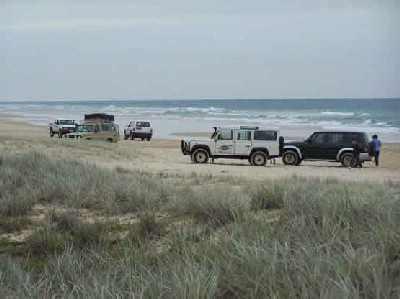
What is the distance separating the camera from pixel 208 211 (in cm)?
769

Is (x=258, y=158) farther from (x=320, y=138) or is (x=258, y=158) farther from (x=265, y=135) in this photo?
(x=320, y=138)

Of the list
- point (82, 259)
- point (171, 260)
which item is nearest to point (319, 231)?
point (171, 260)

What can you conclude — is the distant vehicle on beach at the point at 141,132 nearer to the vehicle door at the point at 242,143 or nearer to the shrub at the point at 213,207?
the vehicle door at the point at 242,143

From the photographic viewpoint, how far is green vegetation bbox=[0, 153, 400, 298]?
4184mm

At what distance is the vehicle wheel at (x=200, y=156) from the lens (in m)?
25.5

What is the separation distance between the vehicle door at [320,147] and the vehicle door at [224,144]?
3.07m

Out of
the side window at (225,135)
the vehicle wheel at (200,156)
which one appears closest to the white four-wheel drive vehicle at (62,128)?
the vehicle wheel at (200,156)

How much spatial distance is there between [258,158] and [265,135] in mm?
997

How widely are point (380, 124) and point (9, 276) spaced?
6602 centimetres

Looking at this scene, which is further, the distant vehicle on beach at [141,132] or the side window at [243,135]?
the distant vehicle on beach at [141,132]

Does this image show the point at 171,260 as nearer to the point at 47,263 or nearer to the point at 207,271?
the point at 207,271

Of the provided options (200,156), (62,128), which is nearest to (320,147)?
(200,156)

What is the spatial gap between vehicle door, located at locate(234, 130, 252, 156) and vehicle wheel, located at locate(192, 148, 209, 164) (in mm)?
1220

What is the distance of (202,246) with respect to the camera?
18.1 ft
